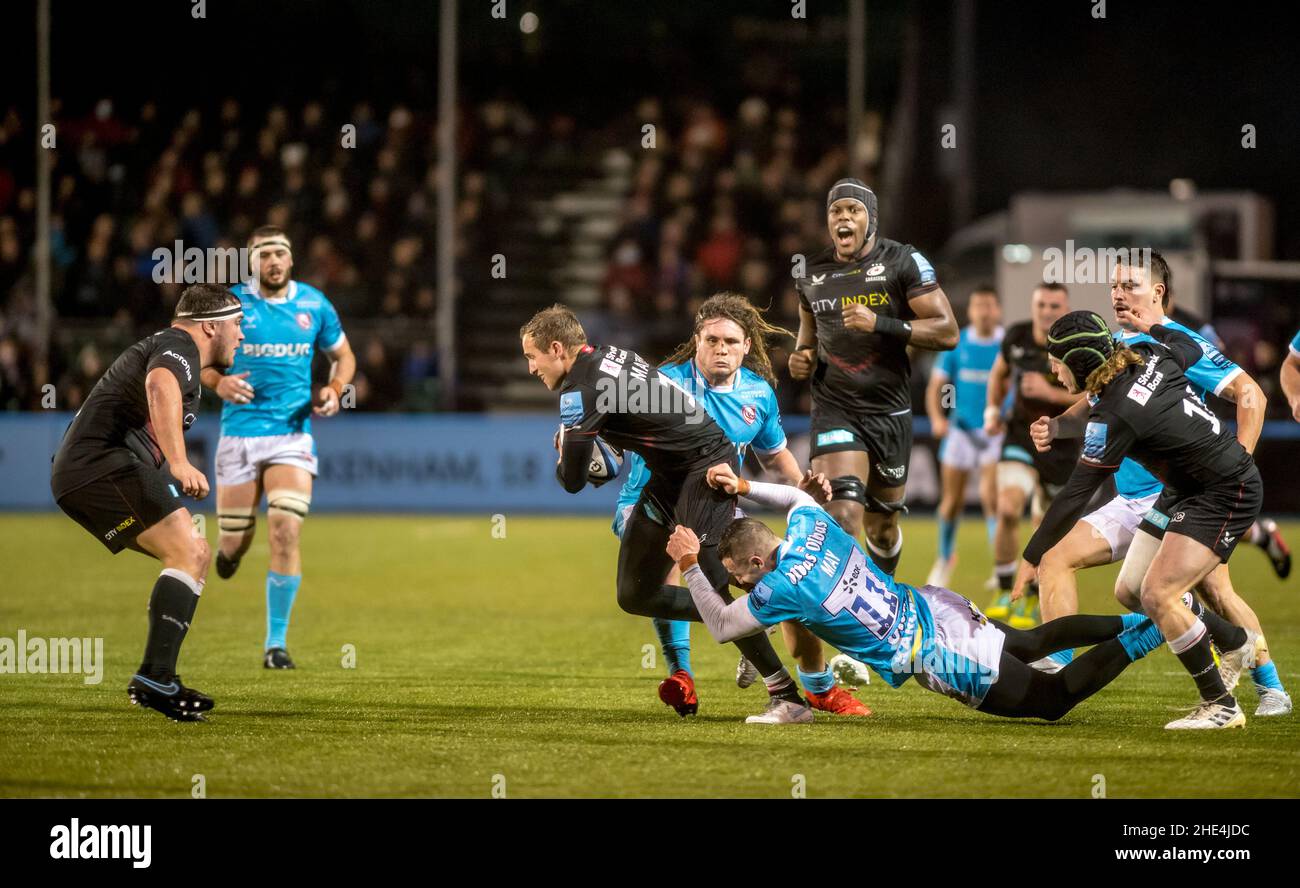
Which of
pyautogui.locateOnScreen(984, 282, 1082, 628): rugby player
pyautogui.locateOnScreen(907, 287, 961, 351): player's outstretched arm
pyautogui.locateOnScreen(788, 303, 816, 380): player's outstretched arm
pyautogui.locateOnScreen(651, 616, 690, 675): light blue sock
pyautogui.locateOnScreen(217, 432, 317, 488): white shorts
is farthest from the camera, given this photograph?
pyautogui.locateOnScreen(984, 282, 1082, 628): rugby player

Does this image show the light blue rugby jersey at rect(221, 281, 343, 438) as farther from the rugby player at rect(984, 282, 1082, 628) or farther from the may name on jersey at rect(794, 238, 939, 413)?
the rugby player at rect(984, 282, 1082, 628)

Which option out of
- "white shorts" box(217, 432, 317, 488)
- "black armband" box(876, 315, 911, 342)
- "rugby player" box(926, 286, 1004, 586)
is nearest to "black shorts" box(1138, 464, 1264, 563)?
"black armband" box(876, 315, 911, 342)

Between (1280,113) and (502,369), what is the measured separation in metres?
11.9

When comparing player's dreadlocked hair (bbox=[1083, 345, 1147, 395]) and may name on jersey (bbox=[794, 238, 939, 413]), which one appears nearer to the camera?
player's dreadlocked hair (bbox=[1083, 345, 1147, 395])

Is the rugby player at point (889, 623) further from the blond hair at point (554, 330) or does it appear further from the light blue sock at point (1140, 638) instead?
the blond hair at point (554, 330)

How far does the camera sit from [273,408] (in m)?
10.2

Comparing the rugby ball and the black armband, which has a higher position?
the black armband

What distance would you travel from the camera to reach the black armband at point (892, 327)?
906 cm

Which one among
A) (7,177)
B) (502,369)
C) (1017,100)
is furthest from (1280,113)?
(7,177)

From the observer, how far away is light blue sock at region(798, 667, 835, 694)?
7.88 metres

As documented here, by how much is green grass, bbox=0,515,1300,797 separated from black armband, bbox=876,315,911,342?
1.93 meters
